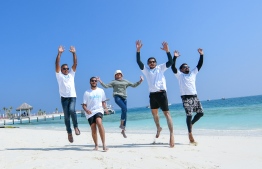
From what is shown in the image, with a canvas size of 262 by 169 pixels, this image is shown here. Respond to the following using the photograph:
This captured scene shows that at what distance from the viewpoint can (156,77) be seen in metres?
7.59

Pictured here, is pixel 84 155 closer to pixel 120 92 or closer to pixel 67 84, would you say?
pixel 67 84

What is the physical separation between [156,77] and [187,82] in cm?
95

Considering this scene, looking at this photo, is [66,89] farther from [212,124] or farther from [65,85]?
[212,124]

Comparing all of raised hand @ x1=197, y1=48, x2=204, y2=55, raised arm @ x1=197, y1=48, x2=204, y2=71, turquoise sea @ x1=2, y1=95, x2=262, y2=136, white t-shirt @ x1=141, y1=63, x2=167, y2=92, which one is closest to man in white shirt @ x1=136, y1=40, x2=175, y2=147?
white t-shirt @ x1=141, y1=63, x2=167, y2=92

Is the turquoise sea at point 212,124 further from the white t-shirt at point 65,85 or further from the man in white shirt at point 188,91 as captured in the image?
the white t-shirt at point 65,85

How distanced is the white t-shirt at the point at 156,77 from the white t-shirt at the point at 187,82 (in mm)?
567

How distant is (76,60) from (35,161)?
325 cm

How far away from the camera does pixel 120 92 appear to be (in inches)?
349

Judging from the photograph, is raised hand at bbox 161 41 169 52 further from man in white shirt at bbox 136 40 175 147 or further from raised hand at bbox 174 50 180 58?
raised hand at bbox 174 50 180 58

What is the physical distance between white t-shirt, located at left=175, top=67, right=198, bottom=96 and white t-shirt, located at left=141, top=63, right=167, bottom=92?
Result: 57 cm

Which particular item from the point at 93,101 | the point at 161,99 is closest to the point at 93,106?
the point at 93,101

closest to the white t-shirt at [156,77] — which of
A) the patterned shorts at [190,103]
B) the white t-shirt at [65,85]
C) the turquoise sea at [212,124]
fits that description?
the patterned shorts at [190,103]

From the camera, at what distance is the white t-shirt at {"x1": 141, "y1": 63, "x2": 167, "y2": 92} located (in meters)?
7.59

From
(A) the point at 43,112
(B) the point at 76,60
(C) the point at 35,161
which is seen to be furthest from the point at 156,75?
(A) the point at 43,112
